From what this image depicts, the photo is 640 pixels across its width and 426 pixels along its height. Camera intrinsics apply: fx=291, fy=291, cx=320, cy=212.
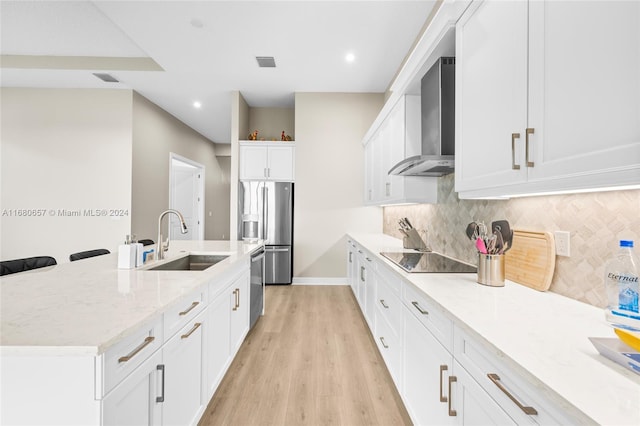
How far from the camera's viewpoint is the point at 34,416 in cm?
81

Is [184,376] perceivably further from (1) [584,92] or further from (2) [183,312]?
(1) [584,92]

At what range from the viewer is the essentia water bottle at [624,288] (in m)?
0.88

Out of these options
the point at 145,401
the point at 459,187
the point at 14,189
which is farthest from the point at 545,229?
the point at 14,189

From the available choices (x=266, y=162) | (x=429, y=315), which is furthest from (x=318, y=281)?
(x=429, y=315)

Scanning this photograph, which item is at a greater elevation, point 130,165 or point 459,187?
point 130,165

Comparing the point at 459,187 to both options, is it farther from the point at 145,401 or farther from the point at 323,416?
the point at 145,401

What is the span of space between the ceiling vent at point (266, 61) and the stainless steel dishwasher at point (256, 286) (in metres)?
2.45

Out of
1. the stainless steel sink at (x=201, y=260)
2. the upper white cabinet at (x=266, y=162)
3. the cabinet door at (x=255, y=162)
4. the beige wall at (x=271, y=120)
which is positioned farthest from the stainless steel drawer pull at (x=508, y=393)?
the beige wall at (x=271, y=120)

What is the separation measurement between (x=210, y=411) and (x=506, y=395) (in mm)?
1714


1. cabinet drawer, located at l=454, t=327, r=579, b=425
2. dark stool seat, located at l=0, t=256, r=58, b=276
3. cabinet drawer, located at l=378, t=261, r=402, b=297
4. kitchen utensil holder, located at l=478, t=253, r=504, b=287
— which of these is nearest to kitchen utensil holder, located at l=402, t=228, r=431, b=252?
cabinet drawer, located at l=378, t=261, r=402, b=297

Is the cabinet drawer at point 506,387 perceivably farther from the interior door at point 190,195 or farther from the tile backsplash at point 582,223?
the interior door at point 190,195

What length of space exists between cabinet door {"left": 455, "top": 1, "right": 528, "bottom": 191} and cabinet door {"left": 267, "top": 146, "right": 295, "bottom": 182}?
141 inches

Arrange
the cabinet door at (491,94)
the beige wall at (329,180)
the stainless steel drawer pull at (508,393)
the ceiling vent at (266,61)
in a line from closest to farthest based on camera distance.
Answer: the stainless steel drawer pull at (508,393), the cabinet door at (491,94), the ceiling vent at (266,61), the beige wall at (329,180)

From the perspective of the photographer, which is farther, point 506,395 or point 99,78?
point 99,78
